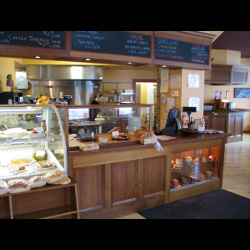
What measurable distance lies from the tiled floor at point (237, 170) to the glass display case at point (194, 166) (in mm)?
459

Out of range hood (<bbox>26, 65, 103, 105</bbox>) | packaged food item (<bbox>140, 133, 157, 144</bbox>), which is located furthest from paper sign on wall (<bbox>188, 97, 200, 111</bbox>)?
range hood (<bbox>26, 65, 103, 105</bbox>)

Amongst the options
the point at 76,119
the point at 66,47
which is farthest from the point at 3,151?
the point at 76,119

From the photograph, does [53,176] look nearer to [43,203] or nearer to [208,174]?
[43,203]

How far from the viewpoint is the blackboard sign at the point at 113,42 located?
3.41 meters

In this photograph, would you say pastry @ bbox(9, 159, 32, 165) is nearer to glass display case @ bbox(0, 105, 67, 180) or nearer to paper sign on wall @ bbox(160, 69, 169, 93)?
glass display case @ bbox(0, 105, 67, 180)

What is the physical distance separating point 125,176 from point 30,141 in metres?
1.27

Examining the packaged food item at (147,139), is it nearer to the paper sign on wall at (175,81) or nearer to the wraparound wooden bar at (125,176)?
the wraparound wooden bar at (125,176)

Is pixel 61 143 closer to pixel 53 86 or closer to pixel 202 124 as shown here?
pixel 202 124

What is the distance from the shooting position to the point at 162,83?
17.0 feet

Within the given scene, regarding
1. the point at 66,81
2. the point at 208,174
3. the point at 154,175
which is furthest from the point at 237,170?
the point at 66,81

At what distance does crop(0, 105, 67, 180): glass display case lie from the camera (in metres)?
2.63

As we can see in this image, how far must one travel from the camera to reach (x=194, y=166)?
4129 millimetres

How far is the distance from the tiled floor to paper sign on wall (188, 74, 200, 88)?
1.89 metres

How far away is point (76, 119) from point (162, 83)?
9.87 feet
